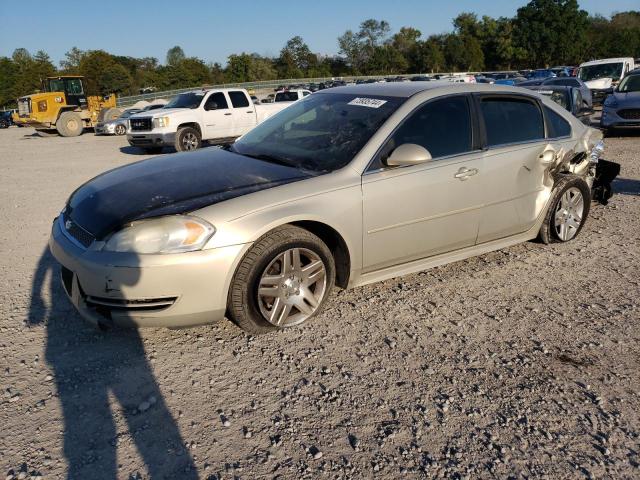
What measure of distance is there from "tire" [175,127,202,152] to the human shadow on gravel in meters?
10.8

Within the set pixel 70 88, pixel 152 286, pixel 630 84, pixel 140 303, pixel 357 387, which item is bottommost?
pixel 357 387

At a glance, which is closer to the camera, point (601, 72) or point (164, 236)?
point (164, 236)

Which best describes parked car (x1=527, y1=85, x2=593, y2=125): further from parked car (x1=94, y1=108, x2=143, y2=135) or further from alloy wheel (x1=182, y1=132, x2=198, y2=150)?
parked car (x1=94, y1=108, x2=143, y2=135)

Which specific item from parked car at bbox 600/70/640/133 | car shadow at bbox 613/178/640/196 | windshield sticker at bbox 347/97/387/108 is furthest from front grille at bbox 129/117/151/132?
parked car at bbox 600/70/640/133

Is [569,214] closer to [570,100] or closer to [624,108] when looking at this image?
[570,100]

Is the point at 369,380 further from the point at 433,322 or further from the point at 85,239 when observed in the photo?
the point at 85,239

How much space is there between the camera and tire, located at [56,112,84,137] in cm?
2247

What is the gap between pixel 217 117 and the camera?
14891 mm

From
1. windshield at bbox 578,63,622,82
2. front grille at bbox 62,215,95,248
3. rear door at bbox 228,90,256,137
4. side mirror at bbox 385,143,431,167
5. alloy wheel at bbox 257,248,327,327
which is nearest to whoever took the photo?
front grille at bbox 62,215,95,248

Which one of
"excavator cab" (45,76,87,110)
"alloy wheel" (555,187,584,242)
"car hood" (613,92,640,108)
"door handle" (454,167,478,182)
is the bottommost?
"alloy wheel" (555,187,584,242)

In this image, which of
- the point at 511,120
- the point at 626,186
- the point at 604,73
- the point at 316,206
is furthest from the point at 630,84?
the point at 316,206

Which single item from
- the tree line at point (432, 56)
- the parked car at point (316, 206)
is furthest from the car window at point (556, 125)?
the tree line at point (432, 56)

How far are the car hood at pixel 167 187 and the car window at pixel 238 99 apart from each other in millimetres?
11696

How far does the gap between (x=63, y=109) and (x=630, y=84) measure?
21393 mm
